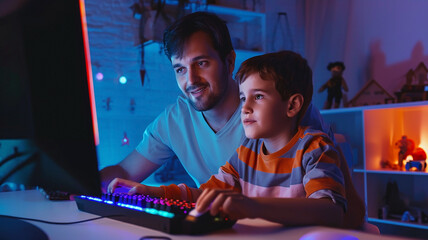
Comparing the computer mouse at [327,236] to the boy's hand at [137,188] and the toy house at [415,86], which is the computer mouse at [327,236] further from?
the toy house at [415,86]

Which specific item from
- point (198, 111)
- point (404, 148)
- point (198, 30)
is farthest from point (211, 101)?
point (404, 148)

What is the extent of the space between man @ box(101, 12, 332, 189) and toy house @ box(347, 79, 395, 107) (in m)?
2.08

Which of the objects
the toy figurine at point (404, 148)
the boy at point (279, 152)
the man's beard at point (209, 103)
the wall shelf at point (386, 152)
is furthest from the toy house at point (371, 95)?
the boy at point (279, 152)

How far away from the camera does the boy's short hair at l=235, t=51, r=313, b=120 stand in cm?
127

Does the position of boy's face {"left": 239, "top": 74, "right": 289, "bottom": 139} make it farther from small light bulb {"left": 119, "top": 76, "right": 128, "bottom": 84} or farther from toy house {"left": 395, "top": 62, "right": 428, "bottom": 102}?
small light bulb {"left": 119, "top": 76, "right": 128, "bottom": 84}

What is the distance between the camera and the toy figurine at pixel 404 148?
3.10 m

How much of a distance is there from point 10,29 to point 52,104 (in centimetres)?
17

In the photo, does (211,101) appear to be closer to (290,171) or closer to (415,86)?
(290,171)

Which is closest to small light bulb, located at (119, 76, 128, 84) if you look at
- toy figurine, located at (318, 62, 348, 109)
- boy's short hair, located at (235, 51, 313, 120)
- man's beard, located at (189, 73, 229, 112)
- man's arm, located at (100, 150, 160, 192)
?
toy figurine, located at (318, 62, 348, 109)

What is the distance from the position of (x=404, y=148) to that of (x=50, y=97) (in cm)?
295

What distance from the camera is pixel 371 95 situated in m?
3.56

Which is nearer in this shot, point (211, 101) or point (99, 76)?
point (211, 101)

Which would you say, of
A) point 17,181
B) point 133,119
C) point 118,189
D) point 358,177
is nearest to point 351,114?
point 358,177

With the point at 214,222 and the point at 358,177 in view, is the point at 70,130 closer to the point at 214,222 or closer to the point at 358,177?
the point at 214,222
